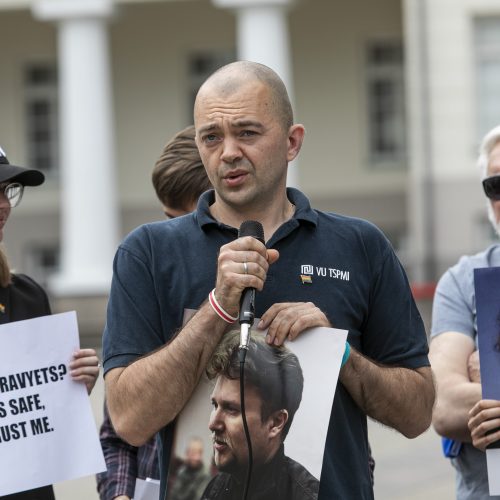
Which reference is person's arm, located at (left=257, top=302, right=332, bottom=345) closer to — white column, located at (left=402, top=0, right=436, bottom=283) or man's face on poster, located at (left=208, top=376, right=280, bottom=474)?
man's face on poster, located at (left=208, top=376, right=280, bottom=474)

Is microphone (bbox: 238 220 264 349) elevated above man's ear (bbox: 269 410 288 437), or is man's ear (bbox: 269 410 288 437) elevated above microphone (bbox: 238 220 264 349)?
microphone (bbox: 238 220 264 349)

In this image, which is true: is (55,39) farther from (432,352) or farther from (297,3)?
(432,352)

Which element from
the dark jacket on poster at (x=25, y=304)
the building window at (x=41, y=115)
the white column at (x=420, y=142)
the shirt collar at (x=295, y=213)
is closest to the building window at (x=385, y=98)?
the white column at (x=420, y=142)

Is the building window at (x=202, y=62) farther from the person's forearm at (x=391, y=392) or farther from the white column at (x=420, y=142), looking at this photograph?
the person's forearm at (x=391, y=392)

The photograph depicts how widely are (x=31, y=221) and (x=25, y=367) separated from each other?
23.4 m

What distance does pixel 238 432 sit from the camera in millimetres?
3213

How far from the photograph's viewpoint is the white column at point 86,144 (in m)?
23.9

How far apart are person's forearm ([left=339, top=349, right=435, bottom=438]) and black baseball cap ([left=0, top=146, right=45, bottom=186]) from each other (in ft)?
4.06

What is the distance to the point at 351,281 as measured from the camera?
3.39 metres

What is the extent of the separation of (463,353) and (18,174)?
1.35 metres

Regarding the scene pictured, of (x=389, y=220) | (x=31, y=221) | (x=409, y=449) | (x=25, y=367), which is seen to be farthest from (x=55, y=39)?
(x=25, y=367)

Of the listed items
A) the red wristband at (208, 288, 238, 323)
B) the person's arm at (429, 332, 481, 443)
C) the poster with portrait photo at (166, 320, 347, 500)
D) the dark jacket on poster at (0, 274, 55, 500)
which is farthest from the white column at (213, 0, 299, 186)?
the red wristband at (208, 288, 238, 323)

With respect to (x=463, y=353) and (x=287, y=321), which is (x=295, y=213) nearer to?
(x=287, y=321)

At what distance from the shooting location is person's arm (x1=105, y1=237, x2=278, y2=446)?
3.06 meters
